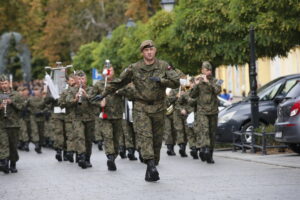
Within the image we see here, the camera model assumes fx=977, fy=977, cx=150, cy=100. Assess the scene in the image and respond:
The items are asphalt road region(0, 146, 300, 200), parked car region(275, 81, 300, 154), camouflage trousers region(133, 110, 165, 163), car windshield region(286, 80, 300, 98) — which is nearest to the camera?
asphalt road region(0, 146, 300, 200)

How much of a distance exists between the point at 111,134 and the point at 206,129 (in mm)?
1812

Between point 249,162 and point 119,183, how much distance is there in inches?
169

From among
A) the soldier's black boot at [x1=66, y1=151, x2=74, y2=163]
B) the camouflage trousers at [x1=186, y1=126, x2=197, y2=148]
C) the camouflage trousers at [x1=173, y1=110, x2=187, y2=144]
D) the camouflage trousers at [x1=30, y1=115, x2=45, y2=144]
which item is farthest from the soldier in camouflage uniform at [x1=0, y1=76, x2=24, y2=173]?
the camouflage trousers at [x1=30, y1=115, x2=45, y2=144]

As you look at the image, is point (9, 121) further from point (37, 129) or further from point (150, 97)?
point (37, 129)

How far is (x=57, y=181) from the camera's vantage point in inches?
599

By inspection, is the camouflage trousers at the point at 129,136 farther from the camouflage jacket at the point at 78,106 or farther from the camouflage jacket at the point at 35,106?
the camouflage jacket at the point at 35,106

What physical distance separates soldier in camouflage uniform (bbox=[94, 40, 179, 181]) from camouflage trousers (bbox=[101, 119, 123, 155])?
3171 mm

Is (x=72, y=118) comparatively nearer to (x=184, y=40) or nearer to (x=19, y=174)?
(x=19, y=174)

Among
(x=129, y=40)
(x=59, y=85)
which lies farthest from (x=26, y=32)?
(x=59, y=85)

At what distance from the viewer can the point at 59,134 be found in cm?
2217

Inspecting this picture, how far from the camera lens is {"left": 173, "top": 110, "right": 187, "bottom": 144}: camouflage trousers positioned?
2178 centimetres

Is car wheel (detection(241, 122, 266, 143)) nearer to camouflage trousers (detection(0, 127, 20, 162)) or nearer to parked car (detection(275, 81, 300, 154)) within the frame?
parked car (detection(275, 81, 300, 154))

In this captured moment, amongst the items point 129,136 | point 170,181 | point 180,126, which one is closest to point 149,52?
point 170,181

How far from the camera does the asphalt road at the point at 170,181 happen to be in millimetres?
11930
